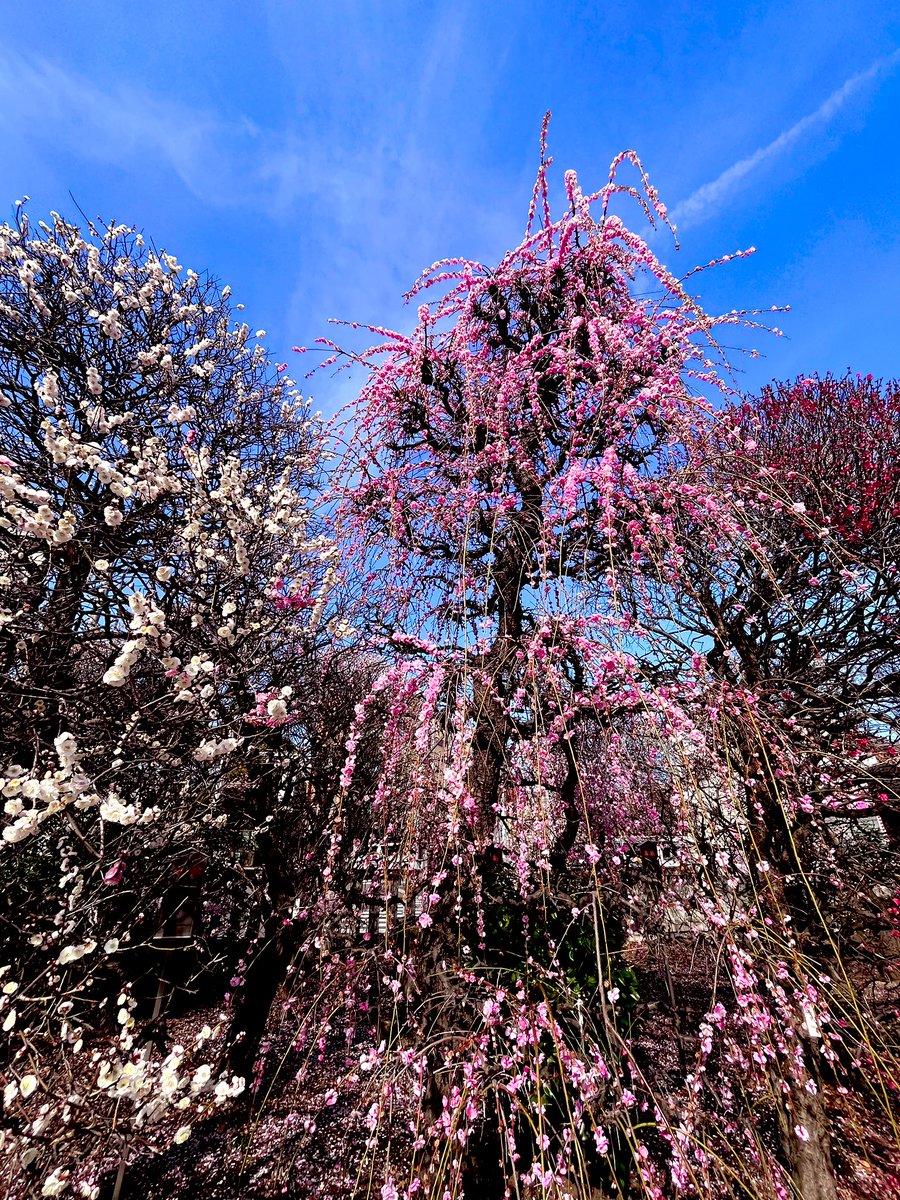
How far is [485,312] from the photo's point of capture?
330 centimetres

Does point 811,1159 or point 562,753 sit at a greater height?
point 562,753

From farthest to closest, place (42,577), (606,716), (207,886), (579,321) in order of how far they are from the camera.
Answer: (207,886), (579,321), (606,716), (42,577)

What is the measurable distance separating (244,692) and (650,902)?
2.83 metres

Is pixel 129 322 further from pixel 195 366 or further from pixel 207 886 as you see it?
pixel 207 886

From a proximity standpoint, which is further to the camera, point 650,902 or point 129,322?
point 129,322

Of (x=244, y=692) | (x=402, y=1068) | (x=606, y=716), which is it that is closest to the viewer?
(x=402, y=1068)

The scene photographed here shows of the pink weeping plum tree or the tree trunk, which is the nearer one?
the pink weeping plum tree

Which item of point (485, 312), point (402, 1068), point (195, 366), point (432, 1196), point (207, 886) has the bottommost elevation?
point (432, 1196)

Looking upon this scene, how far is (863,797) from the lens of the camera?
3.29m

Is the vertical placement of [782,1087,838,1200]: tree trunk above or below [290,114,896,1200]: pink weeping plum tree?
below

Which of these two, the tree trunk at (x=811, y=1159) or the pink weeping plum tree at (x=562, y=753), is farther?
the tree trunk at (x=811, y=1159)

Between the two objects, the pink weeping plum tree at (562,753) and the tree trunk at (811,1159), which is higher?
the pink weeping plum tree at (562,753)

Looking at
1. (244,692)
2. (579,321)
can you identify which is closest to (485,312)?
(579,321)

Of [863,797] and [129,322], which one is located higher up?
[129,322]
